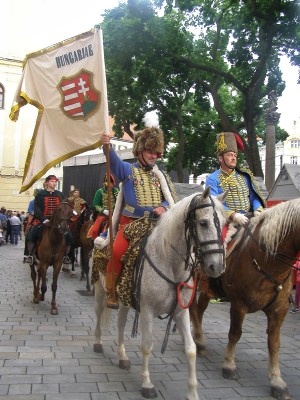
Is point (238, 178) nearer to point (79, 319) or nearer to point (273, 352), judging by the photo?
point (273, 352)

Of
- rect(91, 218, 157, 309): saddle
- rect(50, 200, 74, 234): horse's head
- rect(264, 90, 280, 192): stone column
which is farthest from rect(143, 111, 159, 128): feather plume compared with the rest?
rect(264, 90, 280, 192): stone column

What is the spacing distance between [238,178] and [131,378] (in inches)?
104

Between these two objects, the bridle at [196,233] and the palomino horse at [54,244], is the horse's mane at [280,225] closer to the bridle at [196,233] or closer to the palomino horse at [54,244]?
the bridle at [196,233]

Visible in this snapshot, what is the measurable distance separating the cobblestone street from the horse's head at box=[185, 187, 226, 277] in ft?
4.86

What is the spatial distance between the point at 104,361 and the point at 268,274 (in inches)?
88.6

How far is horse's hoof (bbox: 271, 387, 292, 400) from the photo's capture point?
14.9ft

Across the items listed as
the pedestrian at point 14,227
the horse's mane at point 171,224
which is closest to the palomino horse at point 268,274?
the horse's mane at point 171,224

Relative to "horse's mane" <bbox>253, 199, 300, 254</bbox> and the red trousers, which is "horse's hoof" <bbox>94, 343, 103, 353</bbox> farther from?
"horse's mane" <bbox>253, 199, 300, 254</bbox>

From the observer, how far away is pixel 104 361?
220 inches

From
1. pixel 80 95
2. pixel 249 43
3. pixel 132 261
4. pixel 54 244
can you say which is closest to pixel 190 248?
pixel 132 261

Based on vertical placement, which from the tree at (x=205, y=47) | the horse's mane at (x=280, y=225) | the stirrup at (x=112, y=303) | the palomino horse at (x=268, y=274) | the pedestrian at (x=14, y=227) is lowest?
the pedestrian at (x=14, y=227)

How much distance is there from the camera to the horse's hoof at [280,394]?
14.9 ft

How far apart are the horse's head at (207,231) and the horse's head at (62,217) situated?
485 cm

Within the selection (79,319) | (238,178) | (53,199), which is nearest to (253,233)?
(238,178)
